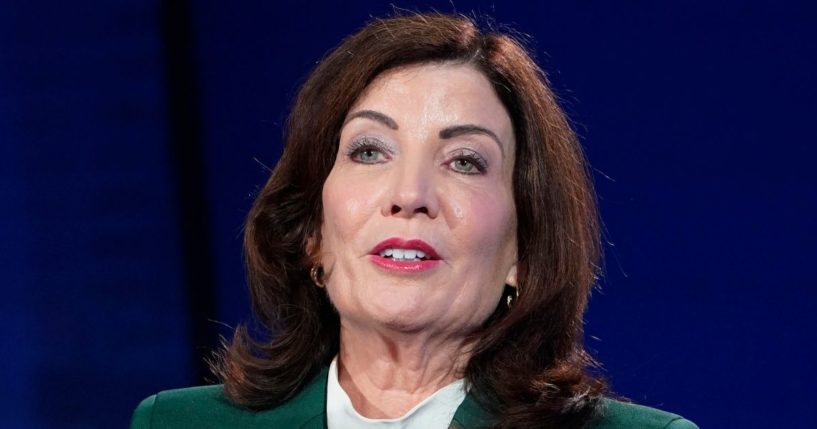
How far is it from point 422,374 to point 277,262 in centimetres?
33

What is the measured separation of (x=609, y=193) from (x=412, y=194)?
0.94 m

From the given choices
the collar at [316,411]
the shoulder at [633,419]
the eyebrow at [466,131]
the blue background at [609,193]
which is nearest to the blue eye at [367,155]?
the eyebrow at [466,131]

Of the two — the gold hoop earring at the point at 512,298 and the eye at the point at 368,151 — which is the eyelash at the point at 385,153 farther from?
the gold hoop earring at the point at 512,298

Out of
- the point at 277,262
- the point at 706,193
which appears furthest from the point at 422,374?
the point at 706,193

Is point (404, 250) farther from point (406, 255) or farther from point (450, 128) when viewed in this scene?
point (450, 128)

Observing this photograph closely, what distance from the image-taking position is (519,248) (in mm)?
2062

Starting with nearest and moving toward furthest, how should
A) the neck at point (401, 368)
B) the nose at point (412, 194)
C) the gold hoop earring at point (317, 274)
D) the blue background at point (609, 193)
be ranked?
the nose at point (412, 194) < the neck at point (401, 368) < the gold hoop earring at point (317, 274) < the blue background at point (609, 193)

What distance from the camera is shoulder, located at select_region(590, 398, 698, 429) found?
199 centimetres

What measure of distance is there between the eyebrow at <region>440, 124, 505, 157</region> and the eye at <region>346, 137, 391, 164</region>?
88 mm

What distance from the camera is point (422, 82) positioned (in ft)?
6.66

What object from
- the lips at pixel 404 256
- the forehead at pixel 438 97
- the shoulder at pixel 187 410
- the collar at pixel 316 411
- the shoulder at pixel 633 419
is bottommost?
the shoulder at pixel 187 410

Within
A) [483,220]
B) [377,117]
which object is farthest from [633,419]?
[377,117]

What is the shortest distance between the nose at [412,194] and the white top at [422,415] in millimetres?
275

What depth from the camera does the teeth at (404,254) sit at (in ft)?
6.39
